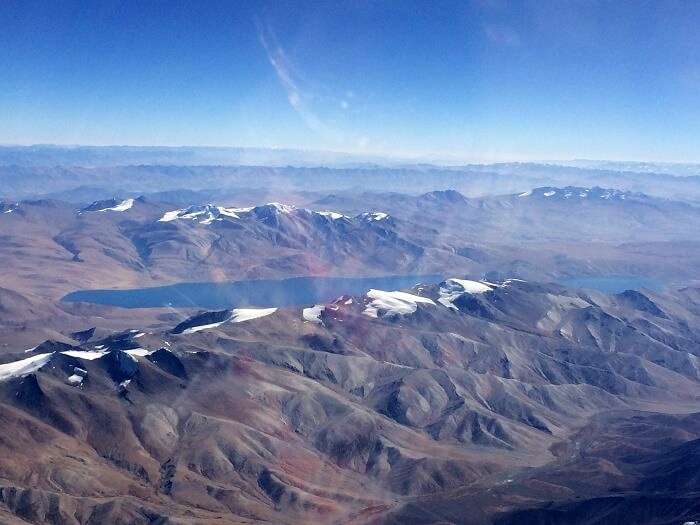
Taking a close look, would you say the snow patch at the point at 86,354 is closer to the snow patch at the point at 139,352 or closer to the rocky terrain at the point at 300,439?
the rocky terrain at the point at 300,439

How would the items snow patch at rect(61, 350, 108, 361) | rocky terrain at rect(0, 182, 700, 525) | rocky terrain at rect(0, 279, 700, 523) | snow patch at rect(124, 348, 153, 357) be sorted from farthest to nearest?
1. snow patch at rect(124, 348, 153, 357)
2. snow patch at rect(61, 350, 108, 361)
3. rocky terrain at rect(0, 279, 700, 523)
4. rocky terrain at rect(0, 182, 700, 525)

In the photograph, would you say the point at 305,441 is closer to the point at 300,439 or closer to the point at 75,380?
the point at 300,439

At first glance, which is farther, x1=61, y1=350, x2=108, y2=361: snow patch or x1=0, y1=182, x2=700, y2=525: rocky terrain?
x1=61, y1=350, x2=108, y2=361: snow patch

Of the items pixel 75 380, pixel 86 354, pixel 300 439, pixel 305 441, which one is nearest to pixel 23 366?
pixel 86 354

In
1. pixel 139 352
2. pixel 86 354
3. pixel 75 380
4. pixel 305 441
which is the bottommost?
pixel 305 441

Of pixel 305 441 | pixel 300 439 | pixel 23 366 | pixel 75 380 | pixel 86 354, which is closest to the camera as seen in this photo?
pixel 305 441

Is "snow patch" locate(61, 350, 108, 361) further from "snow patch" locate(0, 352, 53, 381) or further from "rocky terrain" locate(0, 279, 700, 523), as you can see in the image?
"snow patch" locate(0, 352, 53, 381)

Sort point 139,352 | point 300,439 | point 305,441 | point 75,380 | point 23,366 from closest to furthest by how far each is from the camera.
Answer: point 305,441, point 300,439, point 75,380, point 23,366, point 139,352

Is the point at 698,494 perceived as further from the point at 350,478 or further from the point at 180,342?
the point at 180,342

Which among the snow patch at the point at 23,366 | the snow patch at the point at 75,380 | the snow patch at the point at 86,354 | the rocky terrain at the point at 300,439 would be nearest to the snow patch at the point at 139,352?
the rocky terrain at the point at 300,439

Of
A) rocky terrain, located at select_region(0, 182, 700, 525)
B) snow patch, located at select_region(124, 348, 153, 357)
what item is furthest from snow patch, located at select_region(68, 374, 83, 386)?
snow patch, located at select_region(124, 348, 153, 357)


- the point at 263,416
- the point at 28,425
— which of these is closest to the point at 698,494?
the point at 263,416
